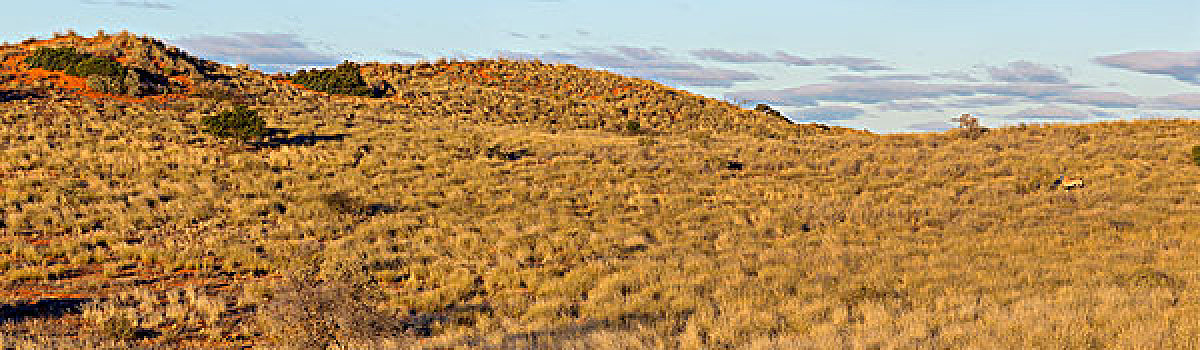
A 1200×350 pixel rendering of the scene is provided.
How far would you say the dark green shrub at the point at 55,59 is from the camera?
1560 inches

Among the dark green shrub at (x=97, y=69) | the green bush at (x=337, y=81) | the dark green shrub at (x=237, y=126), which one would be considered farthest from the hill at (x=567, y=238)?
the green bush at (x=337, y=81)

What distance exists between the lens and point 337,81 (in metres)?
52.2

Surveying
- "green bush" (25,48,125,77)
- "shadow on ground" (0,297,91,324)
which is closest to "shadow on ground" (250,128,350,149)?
"green bush" (25,48,125,77)

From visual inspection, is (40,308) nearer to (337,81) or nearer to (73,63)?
(73,63)

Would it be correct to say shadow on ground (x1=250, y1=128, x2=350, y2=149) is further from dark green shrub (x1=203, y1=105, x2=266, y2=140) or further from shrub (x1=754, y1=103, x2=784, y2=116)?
shrub (x1=754, y1=103, x2=784, y2=116)

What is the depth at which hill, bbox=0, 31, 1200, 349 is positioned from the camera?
816cm

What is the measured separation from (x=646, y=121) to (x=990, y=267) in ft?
138

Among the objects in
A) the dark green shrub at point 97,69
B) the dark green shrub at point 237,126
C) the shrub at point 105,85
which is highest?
the dark green shrub at point 97,69

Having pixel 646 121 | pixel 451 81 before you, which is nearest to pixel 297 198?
pixel 646 121

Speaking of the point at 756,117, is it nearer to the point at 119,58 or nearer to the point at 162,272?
the point at 119,58

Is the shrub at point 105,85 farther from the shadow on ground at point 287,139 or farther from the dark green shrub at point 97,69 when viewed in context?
the shadow on ground at point 287,139

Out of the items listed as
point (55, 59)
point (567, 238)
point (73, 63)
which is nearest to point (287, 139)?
point (567, 238)

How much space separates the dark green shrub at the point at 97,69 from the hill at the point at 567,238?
10.00ft

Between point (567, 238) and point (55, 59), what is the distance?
39993 mm
